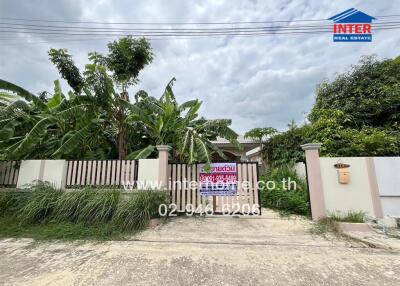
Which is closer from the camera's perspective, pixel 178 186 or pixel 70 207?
pixel 70 207

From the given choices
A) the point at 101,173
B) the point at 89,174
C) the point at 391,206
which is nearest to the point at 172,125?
the point at 101,173

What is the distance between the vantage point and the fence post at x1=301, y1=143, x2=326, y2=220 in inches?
200

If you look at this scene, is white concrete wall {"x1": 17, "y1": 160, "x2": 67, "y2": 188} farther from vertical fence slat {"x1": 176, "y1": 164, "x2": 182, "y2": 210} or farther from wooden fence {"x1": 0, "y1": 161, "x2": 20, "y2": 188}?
vertical fence slat {"x1": 176, "y1": 164, "x2": 182, "y2": 210}

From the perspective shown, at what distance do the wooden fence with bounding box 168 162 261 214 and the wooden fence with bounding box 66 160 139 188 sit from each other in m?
1.20

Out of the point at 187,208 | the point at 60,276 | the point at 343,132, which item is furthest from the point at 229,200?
the point at 343,132

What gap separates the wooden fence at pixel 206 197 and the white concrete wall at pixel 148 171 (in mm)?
471

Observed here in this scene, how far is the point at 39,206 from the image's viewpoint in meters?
4.94

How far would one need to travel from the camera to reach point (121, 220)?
4633mm

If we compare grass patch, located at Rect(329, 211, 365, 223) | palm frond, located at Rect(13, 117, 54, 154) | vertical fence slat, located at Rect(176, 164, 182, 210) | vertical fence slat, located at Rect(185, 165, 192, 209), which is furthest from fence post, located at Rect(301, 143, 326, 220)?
palm frond, located at Rect(13, 117, 54, 154)

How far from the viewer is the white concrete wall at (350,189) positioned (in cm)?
503

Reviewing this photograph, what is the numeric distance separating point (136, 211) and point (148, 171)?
133cm

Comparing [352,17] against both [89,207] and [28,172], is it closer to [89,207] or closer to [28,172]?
[89,207]

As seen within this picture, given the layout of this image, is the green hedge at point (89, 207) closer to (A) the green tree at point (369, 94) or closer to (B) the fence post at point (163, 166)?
(B) the fence post at point (163, 166)

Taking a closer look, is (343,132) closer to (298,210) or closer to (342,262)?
(298,210)
